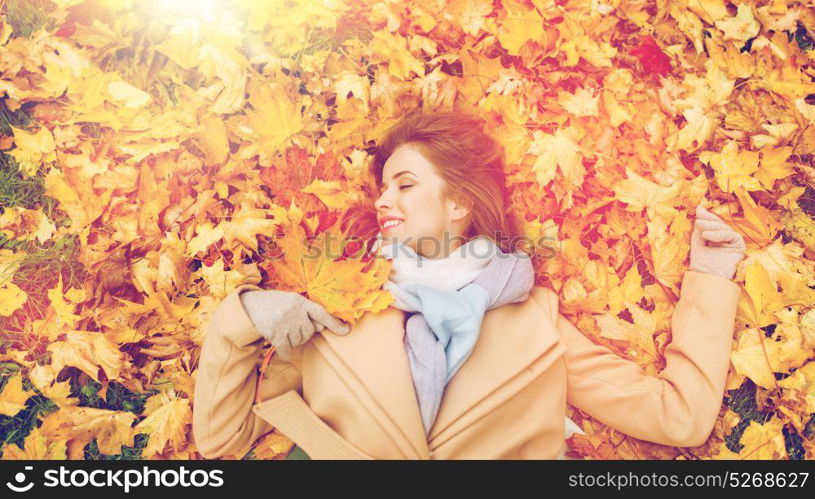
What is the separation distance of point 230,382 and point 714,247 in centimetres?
200

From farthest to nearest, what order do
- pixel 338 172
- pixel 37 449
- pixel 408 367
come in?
pixel 338 172 → pixel 37 449 → pixel 408 367

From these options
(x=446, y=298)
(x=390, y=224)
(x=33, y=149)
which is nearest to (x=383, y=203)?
(x=390, y=224)

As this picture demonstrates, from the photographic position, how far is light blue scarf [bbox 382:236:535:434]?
6.23 ft

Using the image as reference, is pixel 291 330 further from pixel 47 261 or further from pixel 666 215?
pixel 666 215

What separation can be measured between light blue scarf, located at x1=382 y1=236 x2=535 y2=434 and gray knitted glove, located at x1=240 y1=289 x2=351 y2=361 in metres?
0.29

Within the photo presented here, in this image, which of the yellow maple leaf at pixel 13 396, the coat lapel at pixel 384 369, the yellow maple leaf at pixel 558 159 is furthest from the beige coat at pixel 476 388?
the yellow maple leaf at pixel 13 396

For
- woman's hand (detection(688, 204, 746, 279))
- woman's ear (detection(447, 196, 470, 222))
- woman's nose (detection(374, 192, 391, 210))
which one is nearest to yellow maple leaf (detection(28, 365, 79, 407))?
woman's nose (detection(374, 192, 391, 210))

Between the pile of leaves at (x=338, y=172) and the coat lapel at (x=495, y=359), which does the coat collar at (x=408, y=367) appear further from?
the pile of leaves at (x=338, y=172)

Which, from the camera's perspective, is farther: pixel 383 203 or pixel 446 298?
pixel 383 203

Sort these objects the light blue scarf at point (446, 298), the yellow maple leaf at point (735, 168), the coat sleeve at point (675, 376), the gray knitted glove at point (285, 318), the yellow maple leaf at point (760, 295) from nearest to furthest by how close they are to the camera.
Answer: the gray knitted glove at point (285, 318), the light blue scarf at point (446, 298), the coat sleeve at point (675, 376), the yellow maple leaf at point (760, 295), the yellow maple leaf at point (735, 168)

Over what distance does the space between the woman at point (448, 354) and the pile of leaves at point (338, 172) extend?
0.13 m

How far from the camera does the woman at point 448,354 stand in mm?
1852

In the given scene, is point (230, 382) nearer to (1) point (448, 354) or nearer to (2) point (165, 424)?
(2) point (165, 424)

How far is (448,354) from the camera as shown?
1.96 metres
